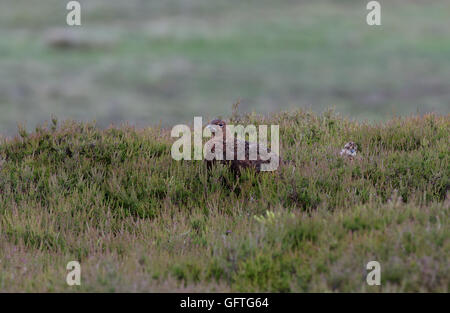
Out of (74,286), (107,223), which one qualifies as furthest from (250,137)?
(74,286)

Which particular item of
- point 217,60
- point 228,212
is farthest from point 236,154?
point 217,60

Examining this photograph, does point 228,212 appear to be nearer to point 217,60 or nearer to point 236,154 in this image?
point 236,154

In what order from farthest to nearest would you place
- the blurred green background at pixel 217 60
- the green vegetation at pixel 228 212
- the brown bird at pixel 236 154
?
the blurred green background at pixel 217 60 < the brown bird at pixel 236 154 < the green vegetation at pixel 228 212

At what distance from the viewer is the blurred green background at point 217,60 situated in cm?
3206

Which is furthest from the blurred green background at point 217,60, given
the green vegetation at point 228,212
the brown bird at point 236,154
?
the brown bird at point 236,154

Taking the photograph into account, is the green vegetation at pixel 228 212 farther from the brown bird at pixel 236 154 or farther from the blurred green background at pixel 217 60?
the blurred green background at pixel 217 60

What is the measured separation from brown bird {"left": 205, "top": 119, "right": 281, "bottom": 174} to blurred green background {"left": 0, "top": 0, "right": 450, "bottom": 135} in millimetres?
16025

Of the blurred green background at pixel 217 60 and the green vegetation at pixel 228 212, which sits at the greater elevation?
the blurred green background at pixel 217 60

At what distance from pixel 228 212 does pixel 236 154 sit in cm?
91

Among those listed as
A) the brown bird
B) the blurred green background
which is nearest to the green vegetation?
the brown bird

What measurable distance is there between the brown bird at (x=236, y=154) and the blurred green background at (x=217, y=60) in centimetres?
1603

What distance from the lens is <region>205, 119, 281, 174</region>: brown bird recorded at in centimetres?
830

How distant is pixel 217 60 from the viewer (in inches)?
1626
